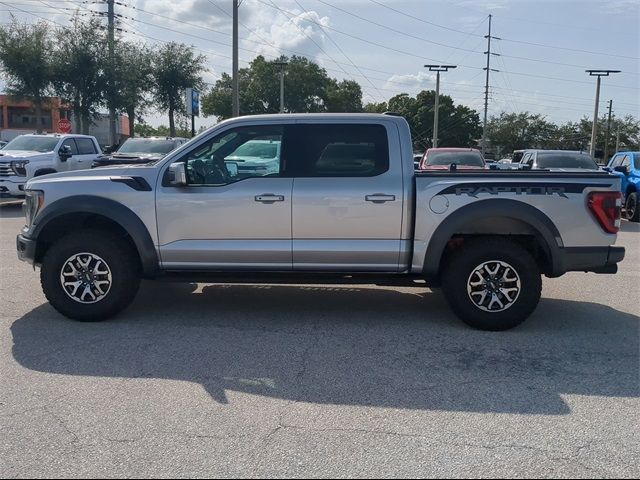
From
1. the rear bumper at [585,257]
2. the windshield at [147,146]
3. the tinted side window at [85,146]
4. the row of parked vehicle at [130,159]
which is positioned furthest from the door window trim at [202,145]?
the tinted side window at [85,146]

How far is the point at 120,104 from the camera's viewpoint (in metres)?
31.7

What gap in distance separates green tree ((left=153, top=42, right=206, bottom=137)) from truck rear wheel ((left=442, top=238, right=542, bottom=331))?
33.9 metres

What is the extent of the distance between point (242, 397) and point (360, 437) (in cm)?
98

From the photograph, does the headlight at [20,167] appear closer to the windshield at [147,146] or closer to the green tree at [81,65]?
the windshield at [147,146]

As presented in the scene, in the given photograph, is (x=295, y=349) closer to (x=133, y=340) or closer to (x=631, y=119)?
(x=133, y=340)

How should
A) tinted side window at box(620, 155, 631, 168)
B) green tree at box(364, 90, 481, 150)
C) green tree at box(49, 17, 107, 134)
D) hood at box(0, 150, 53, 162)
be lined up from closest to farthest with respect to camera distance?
hood at box(0, 150, 53, 162), tinted side window at box(620, 155, 631, 168), green tree at box(49, 17, 107, 134), green tree at box(364, 90, 481, 150)

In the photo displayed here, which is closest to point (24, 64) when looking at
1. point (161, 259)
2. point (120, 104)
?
point (120, 104)

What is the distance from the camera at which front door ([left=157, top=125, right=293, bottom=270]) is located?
570cm

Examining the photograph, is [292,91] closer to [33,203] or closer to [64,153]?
[64,153]

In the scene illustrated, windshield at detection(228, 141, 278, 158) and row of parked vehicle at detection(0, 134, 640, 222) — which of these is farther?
row of parked vehicle at detection(0, 134, 640, 222)

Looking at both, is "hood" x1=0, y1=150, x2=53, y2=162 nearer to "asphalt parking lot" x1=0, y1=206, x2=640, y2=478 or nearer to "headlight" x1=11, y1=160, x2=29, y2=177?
"headlight" x1=11, y1=160, x2=29, y2=177

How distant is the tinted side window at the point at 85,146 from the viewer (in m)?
16.7

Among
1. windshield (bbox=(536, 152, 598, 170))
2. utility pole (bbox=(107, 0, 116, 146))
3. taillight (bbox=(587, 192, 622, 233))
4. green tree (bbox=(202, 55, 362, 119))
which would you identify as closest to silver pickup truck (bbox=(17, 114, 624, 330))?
taillight (bbox=(587, 192, 622, 233))

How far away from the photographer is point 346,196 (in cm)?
563
